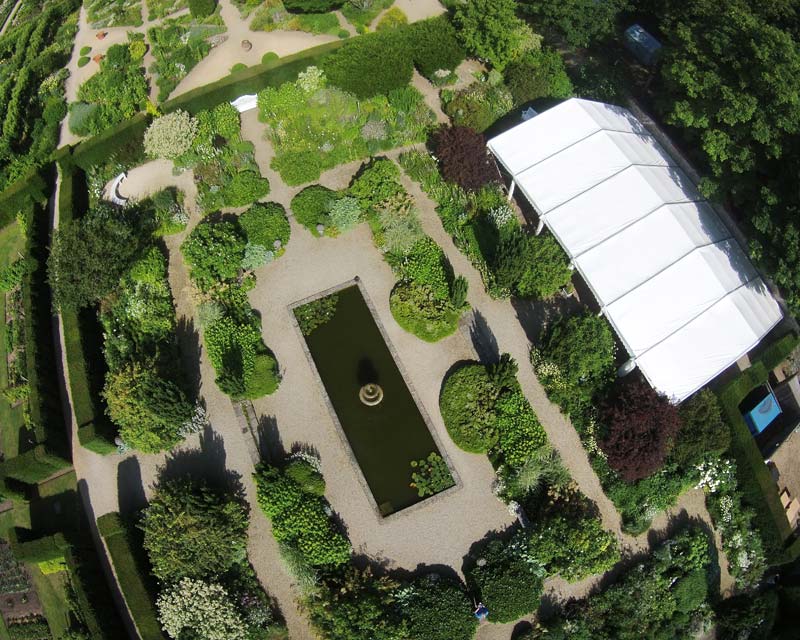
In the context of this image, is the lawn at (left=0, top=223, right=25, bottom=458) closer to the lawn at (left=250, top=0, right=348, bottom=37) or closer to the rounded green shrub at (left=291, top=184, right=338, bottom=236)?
the rounded green shrub at (left=291, top=184, right=338, bottom=236)

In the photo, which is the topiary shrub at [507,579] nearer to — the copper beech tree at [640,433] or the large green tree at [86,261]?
the copper beech tree at [640,433]

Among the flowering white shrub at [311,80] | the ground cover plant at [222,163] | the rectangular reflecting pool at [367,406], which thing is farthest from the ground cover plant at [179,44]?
the rectangular reflecting pool at [367,406]

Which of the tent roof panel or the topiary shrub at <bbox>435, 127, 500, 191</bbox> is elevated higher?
the topiary shrub at <bbox>435, 127, 500, 191</bbox>

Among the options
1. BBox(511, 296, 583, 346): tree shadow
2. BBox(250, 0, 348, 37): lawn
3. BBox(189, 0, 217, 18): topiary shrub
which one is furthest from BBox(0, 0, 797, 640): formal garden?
BBox(189, 0, 217, 18): topiary shrub

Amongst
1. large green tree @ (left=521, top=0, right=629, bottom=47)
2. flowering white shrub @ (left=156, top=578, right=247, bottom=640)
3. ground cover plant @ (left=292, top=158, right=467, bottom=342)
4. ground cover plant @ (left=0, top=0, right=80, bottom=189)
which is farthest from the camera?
ground cover plant @ (left=0, top=0, right=80, bottom=189)

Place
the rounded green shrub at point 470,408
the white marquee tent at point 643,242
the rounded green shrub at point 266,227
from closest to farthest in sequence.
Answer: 1. the white marquee tent at point 643,242
2. the rounded green shrub at point 470,408
3. the rounded green shrub at point 266,227

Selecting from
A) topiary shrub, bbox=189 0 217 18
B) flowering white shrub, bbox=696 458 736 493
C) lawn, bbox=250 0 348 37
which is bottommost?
flowering white shrub, bbox=696 458 736 493

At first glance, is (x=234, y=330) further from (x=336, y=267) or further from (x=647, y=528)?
(x=647, y=528)

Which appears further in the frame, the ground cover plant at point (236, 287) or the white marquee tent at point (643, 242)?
the ground cover plant at point (236, 287)
